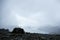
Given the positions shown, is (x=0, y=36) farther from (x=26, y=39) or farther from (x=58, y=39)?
(x=58, y=39)

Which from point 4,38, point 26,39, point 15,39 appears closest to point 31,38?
point 26,39

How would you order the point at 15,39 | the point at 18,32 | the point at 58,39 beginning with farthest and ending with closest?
1. the point at 18,32
2. the point at 58,39
3. the point at 15,39

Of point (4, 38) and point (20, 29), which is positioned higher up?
point (20, 29)

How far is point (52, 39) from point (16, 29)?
30.6 meters

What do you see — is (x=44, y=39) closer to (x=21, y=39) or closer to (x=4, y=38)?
(x=21, y=39)

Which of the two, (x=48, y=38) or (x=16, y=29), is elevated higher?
(x=16, y=29)

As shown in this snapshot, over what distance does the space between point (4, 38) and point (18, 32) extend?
55.8 ft

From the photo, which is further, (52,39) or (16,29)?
(16,29)

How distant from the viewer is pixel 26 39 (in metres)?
84.0

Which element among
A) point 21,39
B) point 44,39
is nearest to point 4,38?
point 21,39

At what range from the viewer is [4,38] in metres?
84.1

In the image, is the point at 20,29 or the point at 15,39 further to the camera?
the point at 20,29

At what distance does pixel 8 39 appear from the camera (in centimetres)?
8244

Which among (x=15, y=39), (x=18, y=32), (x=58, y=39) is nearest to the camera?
(x=15, y=39)
